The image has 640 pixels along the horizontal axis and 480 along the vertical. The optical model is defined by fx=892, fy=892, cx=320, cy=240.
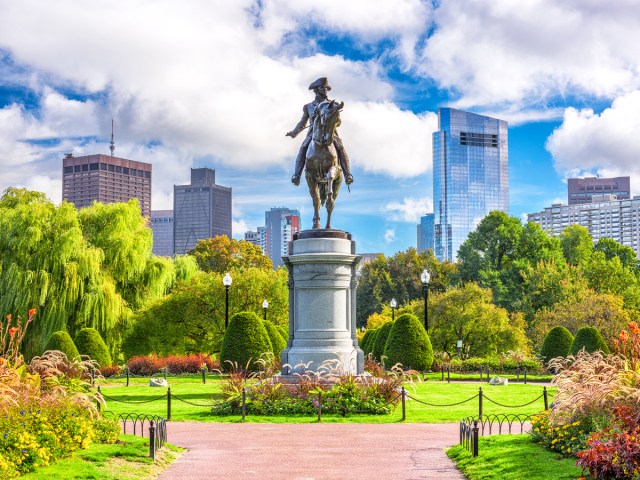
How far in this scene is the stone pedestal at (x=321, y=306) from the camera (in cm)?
2478

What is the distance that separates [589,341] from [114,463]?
2743cm

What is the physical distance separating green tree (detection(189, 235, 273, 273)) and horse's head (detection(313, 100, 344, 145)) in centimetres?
5578

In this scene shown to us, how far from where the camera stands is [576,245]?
78.2 metres

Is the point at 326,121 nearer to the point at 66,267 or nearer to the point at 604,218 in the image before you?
the point at 66,267

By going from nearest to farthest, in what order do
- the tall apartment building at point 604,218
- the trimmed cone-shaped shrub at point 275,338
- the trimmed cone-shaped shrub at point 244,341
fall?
the trimmed cone-shaped shrub at point 244,341
the trimmed cone-shaped shrub at point 275,338
the tall apartment building at point 604,218

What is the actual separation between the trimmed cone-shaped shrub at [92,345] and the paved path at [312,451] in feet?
62.6

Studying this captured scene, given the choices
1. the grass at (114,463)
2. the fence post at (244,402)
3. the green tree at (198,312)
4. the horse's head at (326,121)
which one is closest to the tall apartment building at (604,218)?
the green tree at (198,312)

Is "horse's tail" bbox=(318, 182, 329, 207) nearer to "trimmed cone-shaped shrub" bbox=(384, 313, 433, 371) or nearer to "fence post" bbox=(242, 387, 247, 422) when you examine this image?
"fence post" bbox=(242, 387, 247, 422)

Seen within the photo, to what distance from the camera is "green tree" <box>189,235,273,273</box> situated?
8288 cm

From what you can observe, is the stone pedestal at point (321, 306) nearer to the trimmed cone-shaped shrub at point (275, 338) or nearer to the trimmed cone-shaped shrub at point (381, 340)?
the trimmed cone-shaped shrub at point (275, 338)

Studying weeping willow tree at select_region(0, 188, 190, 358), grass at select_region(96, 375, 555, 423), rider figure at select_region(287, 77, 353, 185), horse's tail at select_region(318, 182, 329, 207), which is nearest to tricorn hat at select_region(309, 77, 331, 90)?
rider figure at select_region(287, 77, 353, 185)

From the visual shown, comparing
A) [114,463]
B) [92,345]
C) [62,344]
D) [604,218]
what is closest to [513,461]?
[114,463]

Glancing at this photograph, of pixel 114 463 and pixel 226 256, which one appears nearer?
pixel 114 463

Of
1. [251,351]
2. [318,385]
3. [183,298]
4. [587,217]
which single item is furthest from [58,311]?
[587,217]
